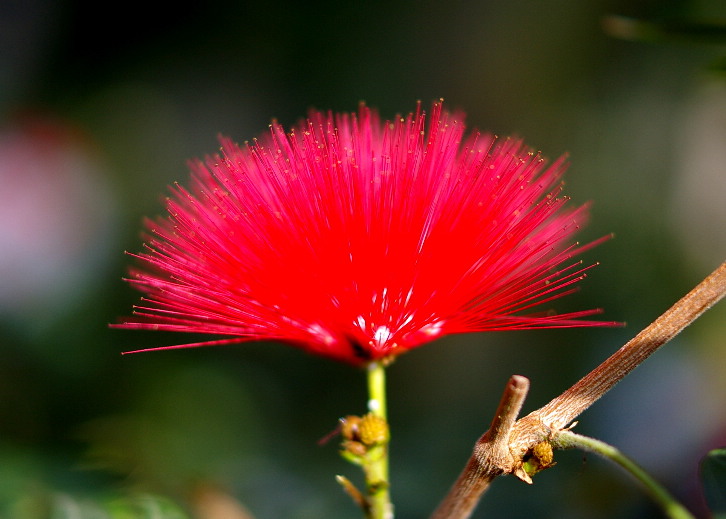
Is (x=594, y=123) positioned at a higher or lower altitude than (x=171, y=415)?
higher

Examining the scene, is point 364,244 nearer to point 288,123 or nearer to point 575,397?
point 575,397

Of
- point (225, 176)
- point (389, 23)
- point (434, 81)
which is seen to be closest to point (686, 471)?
point (225, 176)

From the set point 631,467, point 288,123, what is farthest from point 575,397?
point 288,123

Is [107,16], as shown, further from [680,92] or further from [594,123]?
[680,92]

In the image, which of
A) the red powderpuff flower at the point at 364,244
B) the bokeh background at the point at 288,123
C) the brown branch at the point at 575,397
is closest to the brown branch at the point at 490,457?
the brown branch at the point at 575,397

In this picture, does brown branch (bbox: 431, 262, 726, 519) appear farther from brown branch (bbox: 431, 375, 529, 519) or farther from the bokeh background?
the bokeh background

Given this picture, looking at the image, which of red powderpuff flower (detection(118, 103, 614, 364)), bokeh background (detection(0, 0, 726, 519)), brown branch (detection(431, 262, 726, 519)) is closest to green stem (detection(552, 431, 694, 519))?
brown branch (detection(431, 262, 726, 519))
